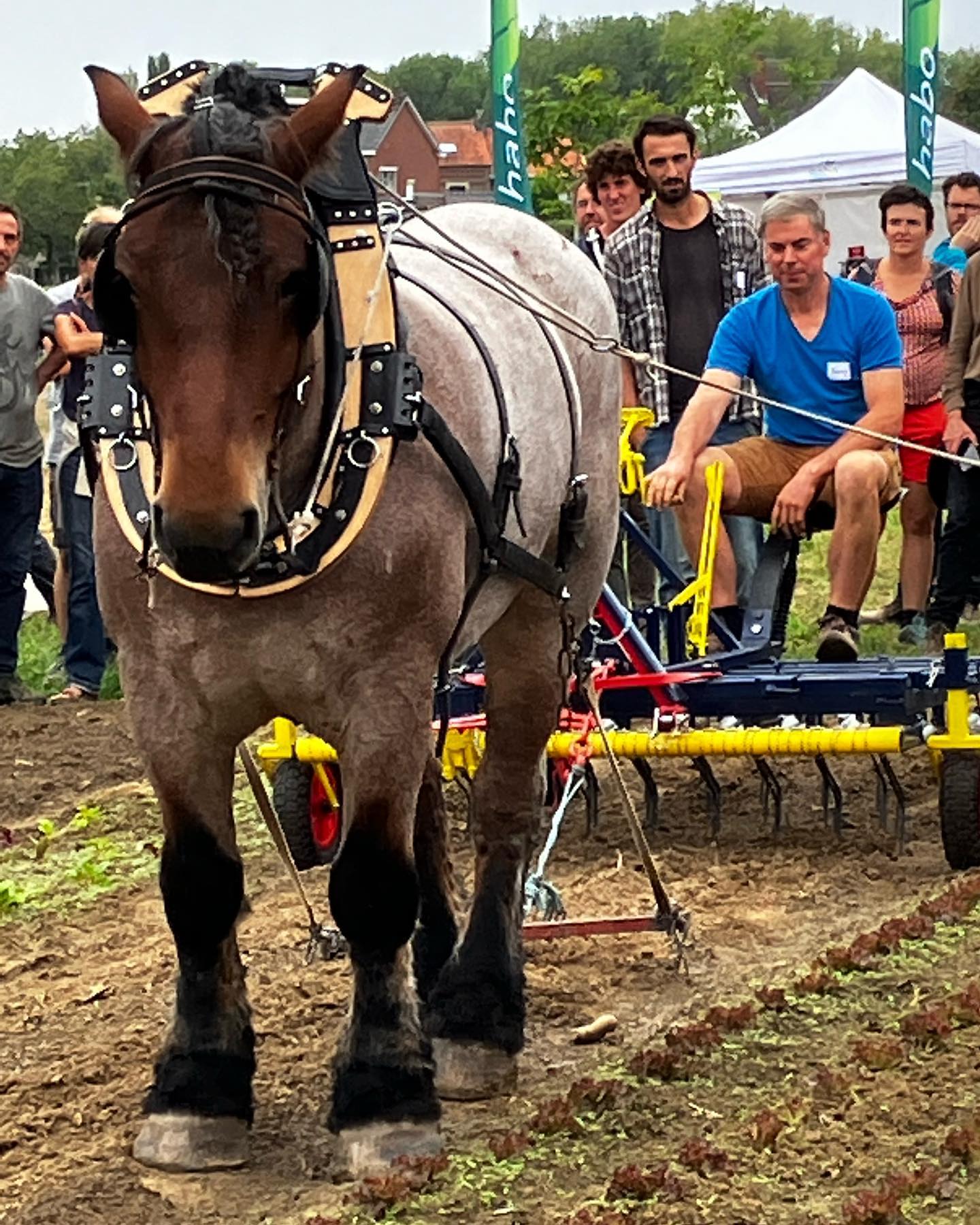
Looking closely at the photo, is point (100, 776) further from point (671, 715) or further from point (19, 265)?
point (19, 265)

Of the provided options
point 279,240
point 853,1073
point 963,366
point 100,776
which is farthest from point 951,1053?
point 963,366

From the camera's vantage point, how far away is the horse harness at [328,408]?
3.74m

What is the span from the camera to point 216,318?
359 centimetres

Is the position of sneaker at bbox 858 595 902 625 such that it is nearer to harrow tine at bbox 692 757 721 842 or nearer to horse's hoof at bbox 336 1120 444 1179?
harrow tine at bbox 692 757 721 842

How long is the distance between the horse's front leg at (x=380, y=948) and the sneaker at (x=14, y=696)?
6.32 m

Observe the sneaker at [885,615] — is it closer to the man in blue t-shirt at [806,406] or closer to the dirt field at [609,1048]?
the man in blue t-shirt at [806,406]

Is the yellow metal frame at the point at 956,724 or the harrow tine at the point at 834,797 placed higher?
the yellow metal frame at the point at 956,724

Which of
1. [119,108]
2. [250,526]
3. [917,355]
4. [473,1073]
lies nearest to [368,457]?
[250,526]

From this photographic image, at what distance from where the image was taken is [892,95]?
2620cm

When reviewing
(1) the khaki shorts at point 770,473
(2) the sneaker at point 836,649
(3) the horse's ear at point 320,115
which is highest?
(3) the horse's ear at point 320,115

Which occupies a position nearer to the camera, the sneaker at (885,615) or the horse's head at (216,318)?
the horse's head at (216,318)

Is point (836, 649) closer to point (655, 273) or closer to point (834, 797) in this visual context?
point (834, 797)

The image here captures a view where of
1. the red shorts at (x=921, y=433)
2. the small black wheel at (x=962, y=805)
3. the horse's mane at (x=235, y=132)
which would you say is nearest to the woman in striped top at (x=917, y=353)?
the red shorts at (x=921, y=433)

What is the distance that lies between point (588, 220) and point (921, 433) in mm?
1794
